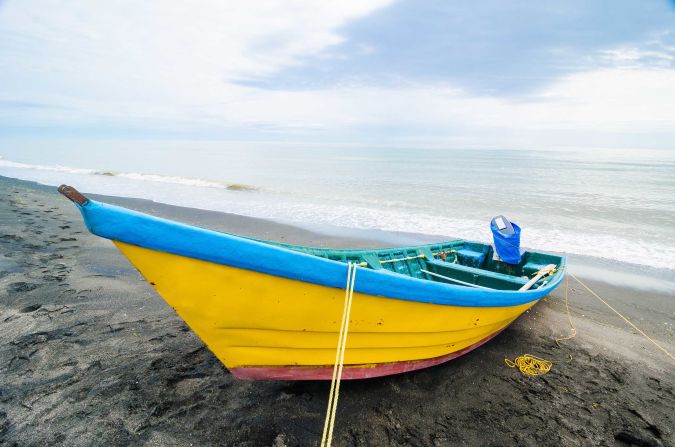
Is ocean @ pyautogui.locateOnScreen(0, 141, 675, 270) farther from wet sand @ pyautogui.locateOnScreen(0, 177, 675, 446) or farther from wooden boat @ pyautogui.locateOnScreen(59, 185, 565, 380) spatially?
wooden boat @ pyautogui.locateOnScreen(59, 185, 565, 380)

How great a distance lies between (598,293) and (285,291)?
750cm

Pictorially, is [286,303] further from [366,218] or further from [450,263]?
[366,218]

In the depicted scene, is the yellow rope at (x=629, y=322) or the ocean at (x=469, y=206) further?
the ocean at (x=469, y=206)

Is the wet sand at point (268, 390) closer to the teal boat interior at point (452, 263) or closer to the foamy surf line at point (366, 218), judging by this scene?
the teal boat interior at point (452, 263)

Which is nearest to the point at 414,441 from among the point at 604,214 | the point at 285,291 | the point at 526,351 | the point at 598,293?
the point at 285,291

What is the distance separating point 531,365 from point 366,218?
10.4 m

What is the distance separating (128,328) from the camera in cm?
479

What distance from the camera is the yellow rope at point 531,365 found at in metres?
4.39

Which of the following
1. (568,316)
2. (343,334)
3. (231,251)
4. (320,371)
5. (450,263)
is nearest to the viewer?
(231,251)

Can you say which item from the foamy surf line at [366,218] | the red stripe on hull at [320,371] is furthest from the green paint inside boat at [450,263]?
the foamy surf line at [366,218]

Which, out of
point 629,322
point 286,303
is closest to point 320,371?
point 286,303

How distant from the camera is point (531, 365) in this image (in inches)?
178

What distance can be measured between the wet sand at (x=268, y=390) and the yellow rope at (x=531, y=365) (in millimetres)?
104

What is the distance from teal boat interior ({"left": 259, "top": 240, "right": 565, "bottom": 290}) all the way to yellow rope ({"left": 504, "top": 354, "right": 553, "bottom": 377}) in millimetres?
1006
